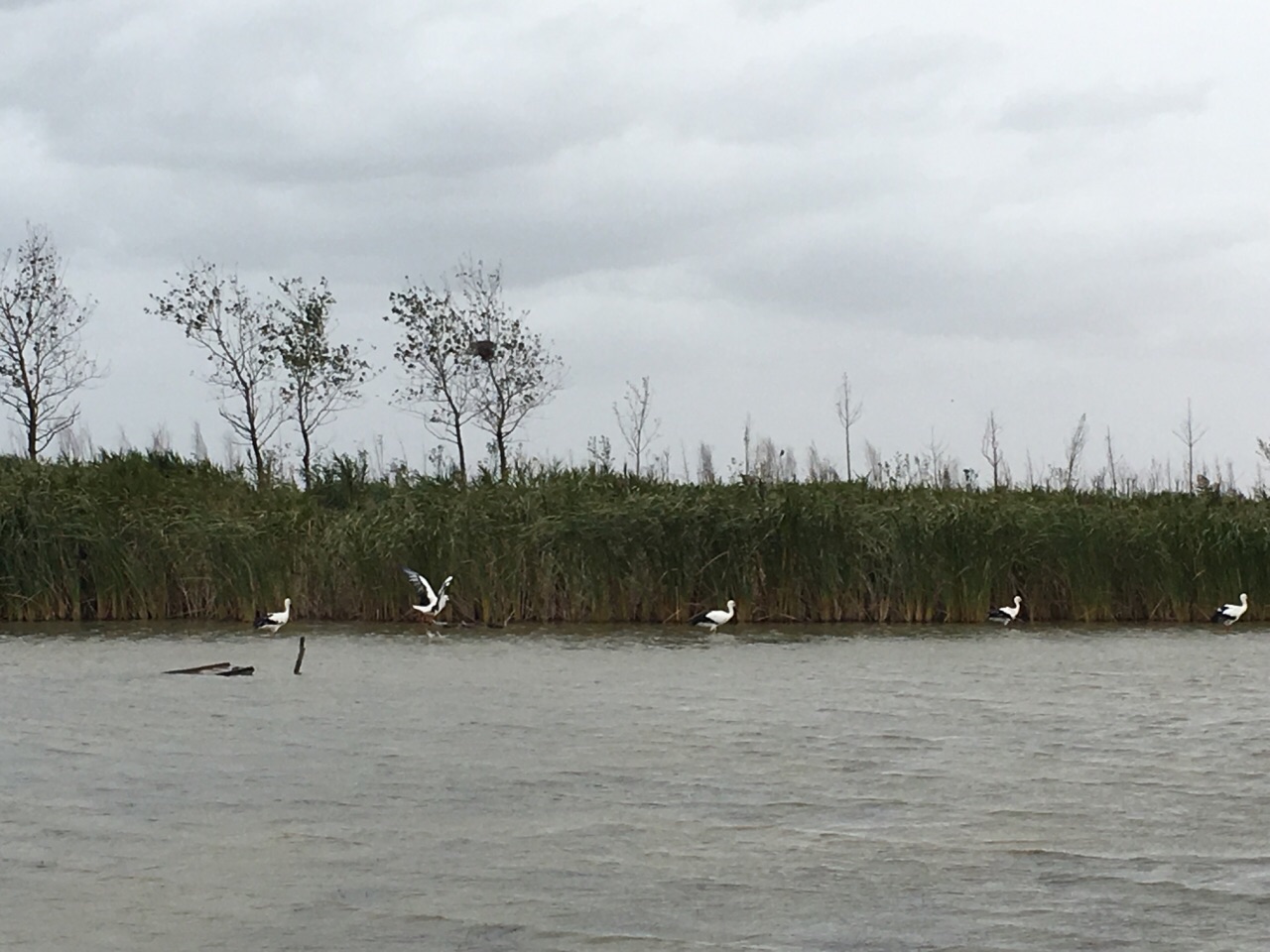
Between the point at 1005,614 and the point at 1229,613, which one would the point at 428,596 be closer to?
the point at 1005,614

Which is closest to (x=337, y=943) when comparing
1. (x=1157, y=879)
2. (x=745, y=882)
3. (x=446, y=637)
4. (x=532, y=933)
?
(x=532, y=933)

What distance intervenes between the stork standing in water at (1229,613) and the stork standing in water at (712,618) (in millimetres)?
5663

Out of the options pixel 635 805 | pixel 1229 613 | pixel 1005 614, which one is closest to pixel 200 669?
pixel 635 805

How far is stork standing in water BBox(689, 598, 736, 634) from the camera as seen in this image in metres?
17.3

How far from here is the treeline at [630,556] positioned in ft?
59.0

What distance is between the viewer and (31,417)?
3306 centimetres

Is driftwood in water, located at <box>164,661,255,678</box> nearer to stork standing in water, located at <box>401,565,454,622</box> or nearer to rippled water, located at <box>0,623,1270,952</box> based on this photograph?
rippled water, located at <box>0,623,1270,952</box>

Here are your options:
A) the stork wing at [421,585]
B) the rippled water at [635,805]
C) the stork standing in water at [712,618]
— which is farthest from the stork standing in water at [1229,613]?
the stork wing at [421,585]

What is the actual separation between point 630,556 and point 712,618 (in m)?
1.35

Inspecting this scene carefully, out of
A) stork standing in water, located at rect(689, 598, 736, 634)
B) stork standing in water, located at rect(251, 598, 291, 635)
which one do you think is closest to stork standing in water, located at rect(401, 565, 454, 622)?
stork standing in water, located at rect(251, 598, 291, 635)

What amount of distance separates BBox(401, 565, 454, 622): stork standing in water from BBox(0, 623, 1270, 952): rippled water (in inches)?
141

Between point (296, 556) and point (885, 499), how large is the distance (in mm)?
7140

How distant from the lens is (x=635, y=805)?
7598mm

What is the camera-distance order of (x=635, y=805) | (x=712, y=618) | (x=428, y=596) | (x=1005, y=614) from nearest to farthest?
1. (x=635, y=805)
2. (x=712, y=618)
3. (x=428, y=596)
4. (x=1005, y=614)
